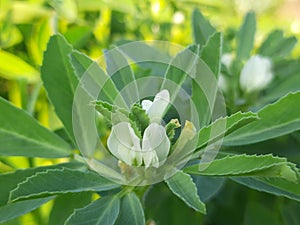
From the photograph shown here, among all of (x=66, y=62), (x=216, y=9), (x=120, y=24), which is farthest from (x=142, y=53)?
(x=216, y=9)

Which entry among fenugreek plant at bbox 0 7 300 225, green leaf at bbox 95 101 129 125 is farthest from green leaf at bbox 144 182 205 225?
green leaf at bbox 95 101 129 125

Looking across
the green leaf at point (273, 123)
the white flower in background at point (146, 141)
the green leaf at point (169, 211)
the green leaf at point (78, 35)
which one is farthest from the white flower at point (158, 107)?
the green leaf at point (78, 35)

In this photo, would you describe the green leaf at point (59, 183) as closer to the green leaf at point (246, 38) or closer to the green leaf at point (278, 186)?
the green leaf at point (278, 186)

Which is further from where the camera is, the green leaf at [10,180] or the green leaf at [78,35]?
the green leaf at [78,35]

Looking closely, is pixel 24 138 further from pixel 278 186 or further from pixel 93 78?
pixel 278 186

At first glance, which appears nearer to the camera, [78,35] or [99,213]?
[99,213]

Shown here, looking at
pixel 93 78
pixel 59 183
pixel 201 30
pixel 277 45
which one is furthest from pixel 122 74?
pixel 277 45
